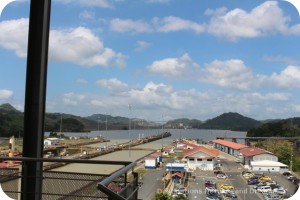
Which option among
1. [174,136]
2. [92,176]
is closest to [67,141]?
[174,136]

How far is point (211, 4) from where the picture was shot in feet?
17.7

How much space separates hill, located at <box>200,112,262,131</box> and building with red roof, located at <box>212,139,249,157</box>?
29cm

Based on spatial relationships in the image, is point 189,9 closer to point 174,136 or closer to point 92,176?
point 174,136

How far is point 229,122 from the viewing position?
5945 mm

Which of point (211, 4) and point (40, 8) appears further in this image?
point (211, 4)

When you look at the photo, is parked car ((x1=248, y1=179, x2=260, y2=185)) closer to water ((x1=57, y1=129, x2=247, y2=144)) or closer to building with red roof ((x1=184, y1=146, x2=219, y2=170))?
building with red roof ((x1=184, y1=146, x2=219, y2=170))

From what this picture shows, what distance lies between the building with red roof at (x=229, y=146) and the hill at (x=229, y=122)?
0.95 ft

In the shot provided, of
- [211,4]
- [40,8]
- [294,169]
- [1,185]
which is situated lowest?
[294,169]

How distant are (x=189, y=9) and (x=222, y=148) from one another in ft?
8.41

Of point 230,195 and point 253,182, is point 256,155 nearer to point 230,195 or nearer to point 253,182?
point 253,182

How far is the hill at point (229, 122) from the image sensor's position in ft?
18.9

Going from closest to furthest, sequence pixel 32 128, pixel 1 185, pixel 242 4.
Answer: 1. pixel 1 185
2. pixel 32 128
3. pixel 242 4

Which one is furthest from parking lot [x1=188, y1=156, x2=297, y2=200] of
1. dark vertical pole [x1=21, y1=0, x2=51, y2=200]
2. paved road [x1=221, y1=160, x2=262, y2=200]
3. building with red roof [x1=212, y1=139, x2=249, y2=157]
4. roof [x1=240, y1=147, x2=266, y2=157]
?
dark vertical pole [x1=21, y1=0, x2=51, y2=200]

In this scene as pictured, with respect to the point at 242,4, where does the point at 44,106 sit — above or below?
below
